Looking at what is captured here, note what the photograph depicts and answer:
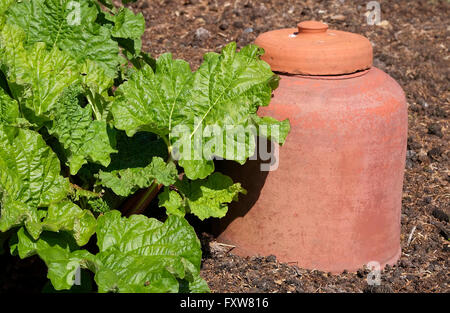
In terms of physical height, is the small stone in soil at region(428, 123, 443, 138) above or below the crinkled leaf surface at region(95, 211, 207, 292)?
below

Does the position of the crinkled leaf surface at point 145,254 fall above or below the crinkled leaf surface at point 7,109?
below

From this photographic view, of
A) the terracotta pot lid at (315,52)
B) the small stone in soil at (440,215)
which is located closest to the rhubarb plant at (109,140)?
the terracotta pot lid at (315,52)

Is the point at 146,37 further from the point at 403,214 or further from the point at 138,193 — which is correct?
the point at 403,214

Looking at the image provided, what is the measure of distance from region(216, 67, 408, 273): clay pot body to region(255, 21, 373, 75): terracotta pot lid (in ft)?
0.13

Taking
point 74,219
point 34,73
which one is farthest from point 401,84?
point 74,219

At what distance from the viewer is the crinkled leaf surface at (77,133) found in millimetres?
2303

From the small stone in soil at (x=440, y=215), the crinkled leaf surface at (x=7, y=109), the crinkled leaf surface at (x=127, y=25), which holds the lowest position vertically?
the small stone in soil at (x=440, y=215)

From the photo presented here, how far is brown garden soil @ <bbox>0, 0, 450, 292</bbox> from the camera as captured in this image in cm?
260

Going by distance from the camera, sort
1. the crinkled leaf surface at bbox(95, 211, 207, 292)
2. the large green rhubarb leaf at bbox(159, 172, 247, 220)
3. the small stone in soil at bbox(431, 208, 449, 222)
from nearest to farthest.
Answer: the crinkled leaf surface at bbox(95, 211, 207, 292)
the large green rhubarb leaf at bbox(159, 172, 247, 220)
the small stone in soil at bbox(431, 208, 449, 222)

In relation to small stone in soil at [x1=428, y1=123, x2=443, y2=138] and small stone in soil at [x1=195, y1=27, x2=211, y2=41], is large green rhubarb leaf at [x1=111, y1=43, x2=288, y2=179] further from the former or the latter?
small stone in soil at [x1=195, y1=27, x2=211, y2=41]

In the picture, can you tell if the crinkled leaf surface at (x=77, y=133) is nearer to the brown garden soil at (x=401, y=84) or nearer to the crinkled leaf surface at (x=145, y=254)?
the crinkled leaf surface at (x=145, y=254)

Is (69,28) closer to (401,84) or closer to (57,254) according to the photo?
(57,254)

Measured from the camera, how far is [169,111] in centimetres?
235

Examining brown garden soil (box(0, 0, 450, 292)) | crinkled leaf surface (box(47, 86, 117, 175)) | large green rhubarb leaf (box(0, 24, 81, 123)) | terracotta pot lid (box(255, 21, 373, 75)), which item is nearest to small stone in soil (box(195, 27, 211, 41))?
brown garden soil (box(0, 0, 450, 292))
